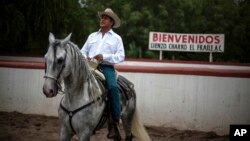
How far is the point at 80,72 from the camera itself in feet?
18.1

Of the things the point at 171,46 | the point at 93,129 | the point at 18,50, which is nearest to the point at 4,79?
the point at 18,50

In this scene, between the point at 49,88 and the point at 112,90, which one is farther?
the point at 112,90

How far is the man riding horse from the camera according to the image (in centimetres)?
599

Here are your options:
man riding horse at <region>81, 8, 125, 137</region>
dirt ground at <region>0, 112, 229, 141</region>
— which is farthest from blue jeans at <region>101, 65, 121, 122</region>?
dirt ground at <region>0, 112, 229, 141</region>

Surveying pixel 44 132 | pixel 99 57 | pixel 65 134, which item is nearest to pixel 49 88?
pixel 65 134

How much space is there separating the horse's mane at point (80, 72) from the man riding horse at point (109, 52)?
27cm

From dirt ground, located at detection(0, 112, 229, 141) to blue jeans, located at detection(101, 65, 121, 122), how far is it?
9.66 ft

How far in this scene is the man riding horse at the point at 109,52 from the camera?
599cm

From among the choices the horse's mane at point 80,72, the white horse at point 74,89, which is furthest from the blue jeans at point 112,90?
the horse's mane at point 80,72

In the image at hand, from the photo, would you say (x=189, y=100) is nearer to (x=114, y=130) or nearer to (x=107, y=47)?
(x=114, y=130)

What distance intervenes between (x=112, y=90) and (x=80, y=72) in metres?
0.63

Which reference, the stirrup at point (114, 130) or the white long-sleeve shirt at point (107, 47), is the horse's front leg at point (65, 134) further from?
the white long-sleeve shirt at point (107, 47)

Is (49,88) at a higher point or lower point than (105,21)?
lower

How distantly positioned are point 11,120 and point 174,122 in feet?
11.5
